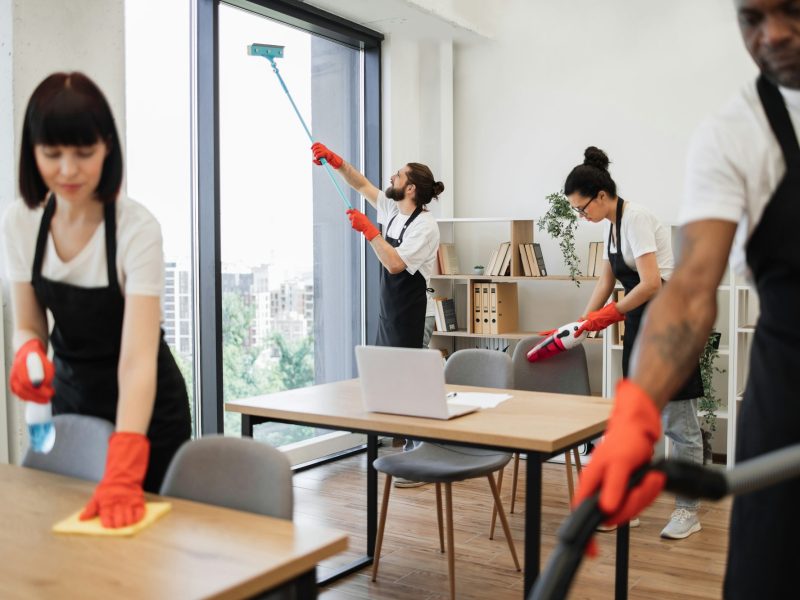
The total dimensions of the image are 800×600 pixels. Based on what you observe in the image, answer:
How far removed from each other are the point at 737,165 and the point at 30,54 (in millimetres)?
2878

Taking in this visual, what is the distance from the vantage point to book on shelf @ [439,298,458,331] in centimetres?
559

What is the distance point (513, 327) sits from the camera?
559 centimetres

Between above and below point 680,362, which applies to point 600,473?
below

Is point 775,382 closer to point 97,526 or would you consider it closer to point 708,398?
point 97,526

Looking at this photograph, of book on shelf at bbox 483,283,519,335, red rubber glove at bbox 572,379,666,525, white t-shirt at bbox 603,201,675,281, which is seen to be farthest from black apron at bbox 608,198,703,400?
red rubber glove at bbox 572,379,666,525

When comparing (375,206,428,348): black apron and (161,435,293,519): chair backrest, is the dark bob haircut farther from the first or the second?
(375,206,428,348): black apron

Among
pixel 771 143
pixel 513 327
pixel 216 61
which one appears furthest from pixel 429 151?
pixel 771 143

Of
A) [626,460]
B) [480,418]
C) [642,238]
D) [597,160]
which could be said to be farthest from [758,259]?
[597,160]

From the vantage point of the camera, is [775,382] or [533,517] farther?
[533,517]

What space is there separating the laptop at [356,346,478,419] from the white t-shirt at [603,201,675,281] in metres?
1.34

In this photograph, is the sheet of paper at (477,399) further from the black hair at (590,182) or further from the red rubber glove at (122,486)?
the red rubber glove at (122,486)

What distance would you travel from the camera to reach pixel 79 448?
76.0 inches

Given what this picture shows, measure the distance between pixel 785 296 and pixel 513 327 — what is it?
445 cm

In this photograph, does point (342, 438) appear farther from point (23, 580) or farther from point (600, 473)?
point (600, 473)
